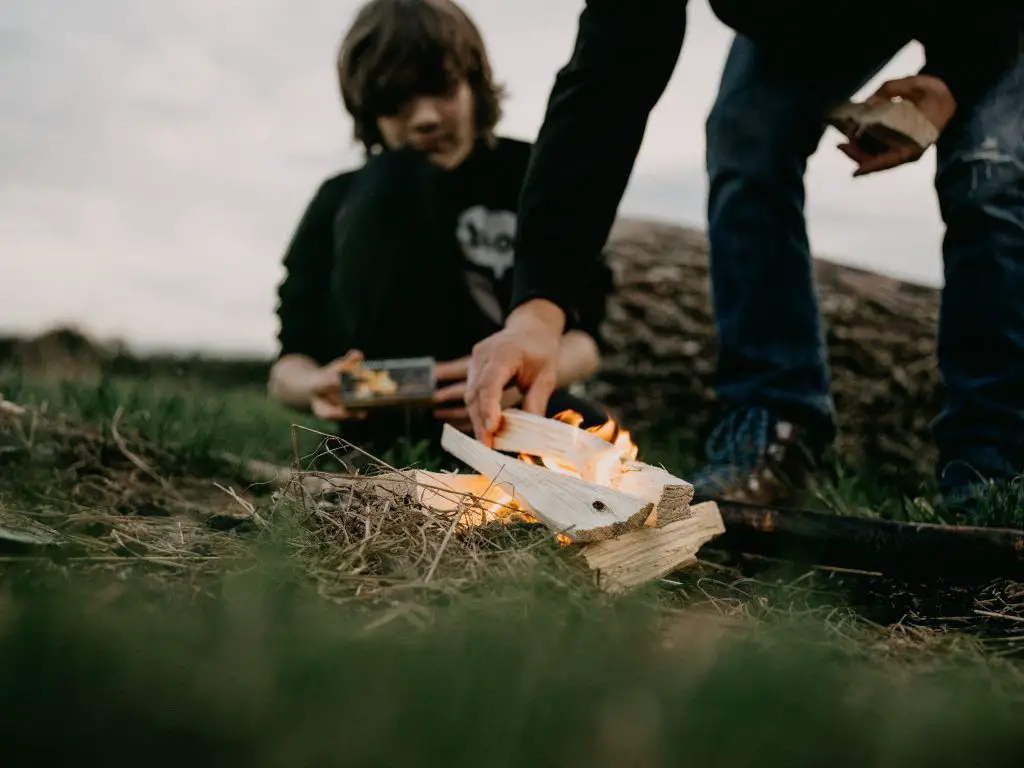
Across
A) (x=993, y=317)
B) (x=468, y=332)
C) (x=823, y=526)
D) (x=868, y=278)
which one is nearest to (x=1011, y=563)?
(x=823, y=526)

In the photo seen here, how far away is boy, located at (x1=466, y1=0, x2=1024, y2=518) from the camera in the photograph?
2080 mm

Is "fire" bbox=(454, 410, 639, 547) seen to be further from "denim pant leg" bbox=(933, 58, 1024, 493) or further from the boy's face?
the boy's face

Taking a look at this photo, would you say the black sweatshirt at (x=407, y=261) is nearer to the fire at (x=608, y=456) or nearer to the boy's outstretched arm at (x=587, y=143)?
the boy's outstretched arm at (x=587, y=143)

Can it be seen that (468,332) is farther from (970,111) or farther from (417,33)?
(970,111)

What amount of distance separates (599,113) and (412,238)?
118 cm

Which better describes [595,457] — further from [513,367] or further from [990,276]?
[990,276]

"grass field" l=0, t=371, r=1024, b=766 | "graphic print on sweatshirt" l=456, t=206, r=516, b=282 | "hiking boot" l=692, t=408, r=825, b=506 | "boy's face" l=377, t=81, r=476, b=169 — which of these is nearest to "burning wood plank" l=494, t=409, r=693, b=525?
"grass field" l=0, t=371, r=1024, b=766

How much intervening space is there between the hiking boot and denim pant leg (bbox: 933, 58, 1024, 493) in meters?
0.39

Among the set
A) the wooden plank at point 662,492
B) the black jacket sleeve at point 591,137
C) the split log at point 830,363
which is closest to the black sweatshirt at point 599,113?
the black jacket sleeve at point 591,137

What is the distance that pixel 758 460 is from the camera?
2432 mm

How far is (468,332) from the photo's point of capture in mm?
3207

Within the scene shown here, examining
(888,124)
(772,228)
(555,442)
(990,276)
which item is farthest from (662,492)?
(772,228)

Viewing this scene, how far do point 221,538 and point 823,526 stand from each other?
117 cm

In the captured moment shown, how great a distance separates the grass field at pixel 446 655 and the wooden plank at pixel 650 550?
1.4 inches
